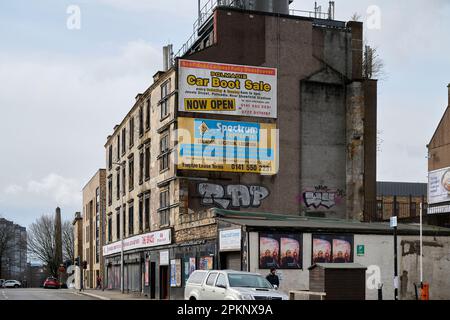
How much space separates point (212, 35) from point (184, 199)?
10.7 meters

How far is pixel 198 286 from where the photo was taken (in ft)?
72.3

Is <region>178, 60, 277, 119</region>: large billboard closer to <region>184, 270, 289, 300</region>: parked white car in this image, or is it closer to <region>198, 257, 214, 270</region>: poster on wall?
<region>198, 257, 214, 270</region>: poster on wall

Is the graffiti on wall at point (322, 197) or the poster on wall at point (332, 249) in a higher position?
the graffiti on wall at point (322, 197)

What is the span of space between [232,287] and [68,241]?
112260 mm

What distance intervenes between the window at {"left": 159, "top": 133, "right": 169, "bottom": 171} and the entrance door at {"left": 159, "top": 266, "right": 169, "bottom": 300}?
21.2ft

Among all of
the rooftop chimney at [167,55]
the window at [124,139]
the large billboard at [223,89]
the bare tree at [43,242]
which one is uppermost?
the rooftop chimney at [167,55]

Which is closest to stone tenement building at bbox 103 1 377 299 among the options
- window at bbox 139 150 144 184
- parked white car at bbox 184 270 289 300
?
window at bbox 139 150 144 184

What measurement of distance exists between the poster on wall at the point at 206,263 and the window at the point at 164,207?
22.1 ft

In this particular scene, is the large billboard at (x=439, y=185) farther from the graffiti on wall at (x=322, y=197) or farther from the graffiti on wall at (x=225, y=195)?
the graffiti on wall at (x=225, y=195)

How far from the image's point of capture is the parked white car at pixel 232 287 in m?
19.6

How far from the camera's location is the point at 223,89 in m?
40.6

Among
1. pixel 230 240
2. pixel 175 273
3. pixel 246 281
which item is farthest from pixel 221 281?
pixel 175 273

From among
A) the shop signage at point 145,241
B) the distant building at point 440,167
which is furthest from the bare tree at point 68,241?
the distant building at point 440,167
